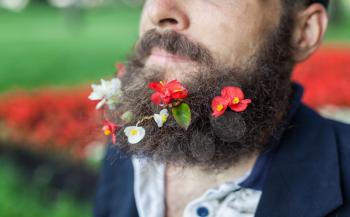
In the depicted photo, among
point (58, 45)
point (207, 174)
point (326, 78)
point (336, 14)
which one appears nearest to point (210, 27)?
point (207, 174)

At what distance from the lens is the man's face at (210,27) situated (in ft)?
6.96

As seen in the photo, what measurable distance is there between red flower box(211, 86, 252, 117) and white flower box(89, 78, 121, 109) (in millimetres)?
471

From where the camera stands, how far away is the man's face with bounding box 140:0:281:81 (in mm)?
2121

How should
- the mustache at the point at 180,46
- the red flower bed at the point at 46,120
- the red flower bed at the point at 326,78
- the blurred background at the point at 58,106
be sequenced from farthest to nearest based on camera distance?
the red flower bed at the point at 326,78 → the red flower bed at the point at 46,120 → the blurred background at the point at 58,106 → the mustache at the point at 180,46

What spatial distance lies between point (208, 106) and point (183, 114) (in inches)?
5.5

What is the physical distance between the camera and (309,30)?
8.20 feet

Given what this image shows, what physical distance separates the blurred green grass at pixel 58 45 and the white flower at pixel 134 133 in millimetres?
2025

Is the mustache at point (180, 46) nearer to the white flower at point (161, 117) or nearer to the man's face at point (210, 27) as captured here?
the man's face at point (210, 27)

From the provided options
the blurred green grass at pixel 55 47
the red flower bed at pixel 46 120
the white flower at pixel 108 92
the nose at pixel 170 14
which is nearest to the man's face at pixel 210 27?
the nose at pixel 170 14

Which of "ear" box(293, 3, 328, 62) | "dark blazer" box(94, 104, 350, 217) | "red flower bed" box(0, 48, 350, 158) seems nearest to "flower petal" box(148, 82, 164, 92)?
"dark blazer" box(94, 104, 350, 217)

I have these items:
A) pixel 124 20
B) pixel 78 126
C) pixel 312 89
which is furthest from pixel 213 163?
pixel 124 20

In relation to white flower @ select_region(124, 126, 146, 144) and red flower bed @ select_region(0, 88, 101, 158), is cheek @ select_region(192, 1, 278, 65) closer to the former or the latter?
white flower @ select_region(124, 126, 146, 144)

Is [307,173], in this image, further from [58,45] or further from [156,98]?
[58,45]

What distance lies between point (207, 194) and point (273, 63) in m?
0.67
